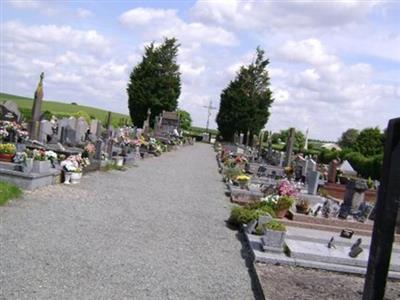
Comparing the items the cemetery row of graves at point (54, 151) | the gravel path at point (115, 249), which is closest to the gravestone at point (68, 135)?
the cemetery row of graves at point (54, 151)

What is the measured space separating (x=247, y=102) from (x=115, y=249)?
206ft

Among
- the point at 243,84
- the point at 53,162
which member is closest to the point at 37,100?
the point at 53,162

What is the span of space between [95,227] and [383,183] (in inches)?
252

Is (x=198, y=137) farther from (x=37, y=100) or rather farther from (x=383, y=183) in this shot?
(x=383, y=183)

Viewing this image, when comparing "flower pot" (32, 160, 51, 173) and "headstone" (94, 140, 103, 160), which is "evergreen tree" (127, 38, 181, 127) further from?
"flower pot" (32, 160, 51, 173)

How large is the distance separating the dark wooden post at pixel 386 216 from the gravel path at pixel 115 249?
2718 millimetres

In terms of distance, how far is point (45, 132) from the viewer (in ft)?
66.7

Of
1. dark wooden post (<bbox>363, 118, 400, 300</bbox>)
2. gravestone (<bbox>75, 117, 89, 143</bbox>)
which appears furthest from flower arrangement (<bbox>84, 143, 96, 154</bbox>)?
dark wooden post (<bbox>363, 118, 400, 300</bbox>)

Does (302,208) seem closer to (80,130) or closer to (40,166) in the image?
(40,166)

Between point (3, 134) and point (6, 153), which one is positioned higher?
point (3, 134)

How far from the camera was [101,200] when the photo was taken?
41.2ft

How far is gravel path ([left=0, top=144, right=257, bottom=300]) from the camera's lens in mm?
6113

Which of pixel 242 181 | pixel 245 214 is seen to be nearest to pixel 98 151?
pixel 242 181

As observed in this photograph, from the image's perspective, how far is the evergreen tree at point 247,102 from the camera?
69.6 meters
